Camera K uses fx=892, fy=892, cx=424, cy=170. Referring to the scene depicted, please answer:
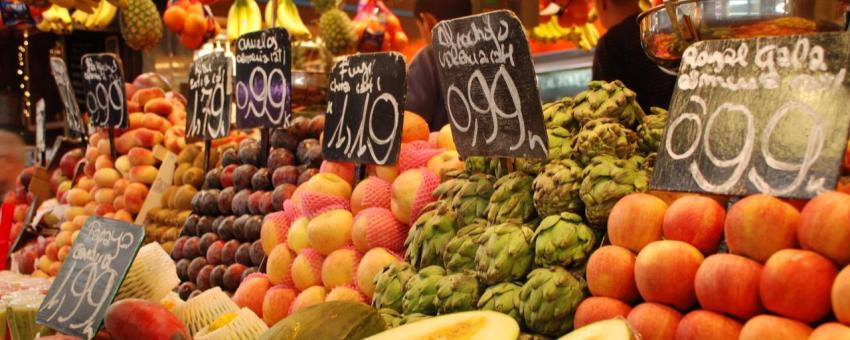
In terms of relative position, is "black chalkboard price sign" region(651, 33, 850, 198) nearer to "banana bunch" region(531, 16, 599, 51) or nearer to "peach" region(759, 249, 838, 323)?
"peach" region(759, 249, 838, 323)

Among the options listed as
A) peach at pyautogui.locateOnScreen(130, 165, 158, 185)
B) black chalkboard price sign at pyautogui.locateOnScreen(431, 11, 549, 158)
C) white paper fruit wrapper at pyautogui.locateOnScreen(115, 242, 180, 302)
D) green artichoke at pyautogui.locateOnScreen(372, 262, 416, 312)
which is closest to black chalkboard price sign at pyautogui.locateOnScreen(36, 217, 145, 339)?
white paper fruit wrapper at pyautogui.locateOnScreen(115, 242, 180, 302)

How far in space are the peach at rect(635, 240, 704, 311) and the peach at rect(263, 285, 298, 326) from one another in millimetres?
1345

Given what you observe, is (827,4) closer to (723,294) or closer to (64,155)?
(723,294)

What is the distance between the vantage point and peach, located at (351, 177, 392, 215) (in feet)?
8.50

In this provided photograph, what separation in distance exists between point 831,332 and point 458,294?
78cm

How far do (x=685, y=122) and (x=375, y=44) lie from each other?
4859mm

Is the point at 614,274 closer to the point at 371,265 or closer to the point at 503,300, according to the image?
the point at 503,300

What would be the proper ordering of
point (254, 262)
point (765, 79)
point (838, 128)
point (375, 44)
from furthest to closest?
point (375, 44), point (254, 262), point (765, 79), point (838, 128)

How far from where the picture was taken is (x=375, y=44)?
639 cm

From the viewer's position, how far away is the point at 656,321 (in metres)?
1.55

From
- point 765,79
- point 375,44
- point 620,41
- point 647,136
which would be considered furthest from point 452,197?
point 375,44

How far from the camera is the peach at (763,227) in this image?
1.46 meters

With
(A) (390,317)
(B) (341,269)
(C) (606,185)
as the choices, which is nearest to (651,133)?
(C) (606,185)

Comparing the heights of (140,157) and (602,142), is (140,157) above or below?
below
